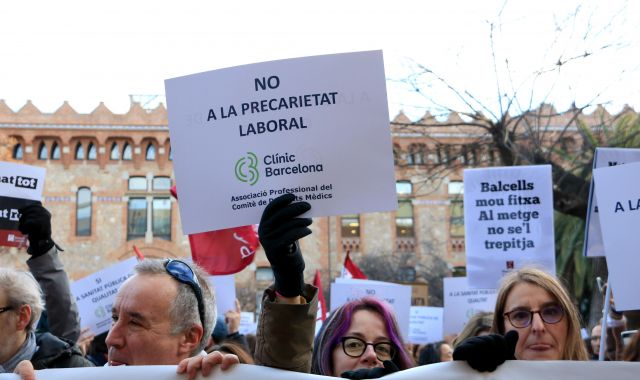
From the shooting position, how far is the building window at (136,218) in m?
36.4

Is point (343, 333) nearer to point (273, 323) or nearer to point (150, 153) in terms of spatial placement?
point (273, 323)

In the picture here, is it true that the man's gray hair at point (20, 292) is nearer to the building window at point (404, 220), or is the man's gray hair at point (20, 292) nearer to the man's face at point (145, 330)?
the man's face at point (145, 330)

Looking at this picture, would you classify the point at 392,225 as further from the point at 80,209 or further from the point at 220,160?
the point at 220,160

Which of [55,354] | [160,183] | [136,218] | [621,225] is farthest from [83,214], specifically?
[621,225]

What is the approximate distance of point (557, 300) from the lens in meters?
3.22

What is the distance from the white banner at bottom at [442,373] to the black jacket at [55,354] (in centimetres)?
121

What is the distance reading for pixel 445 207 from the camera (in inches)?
1512

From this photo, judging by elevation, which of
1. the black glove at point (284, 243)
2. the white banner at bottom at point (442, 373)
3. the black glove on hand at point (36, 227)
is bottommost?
the white banner at bottom at point (442, 373)

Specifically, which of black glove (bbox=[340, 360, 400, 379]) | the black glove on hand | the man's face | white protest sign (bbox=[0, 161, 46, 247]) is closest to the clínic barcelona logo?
the man's face

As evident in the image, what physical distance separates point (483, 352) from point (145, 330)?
1.06 m

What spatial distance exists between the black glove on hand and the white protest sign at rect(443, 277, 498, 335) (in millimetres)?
4765

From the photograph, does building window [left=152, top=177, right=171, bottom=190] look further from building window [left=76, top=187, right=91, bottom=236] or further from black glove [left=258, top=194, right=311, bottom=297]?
black glove [left=258, top=194, right=311, bottom=297]

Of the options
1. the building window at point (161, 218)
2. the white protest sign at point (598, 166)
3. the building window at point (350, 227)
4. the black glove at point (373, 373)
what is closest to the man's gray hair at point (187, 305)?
the black glove at point (373, 373)

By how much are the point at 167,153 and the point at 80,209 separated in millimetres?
4472
